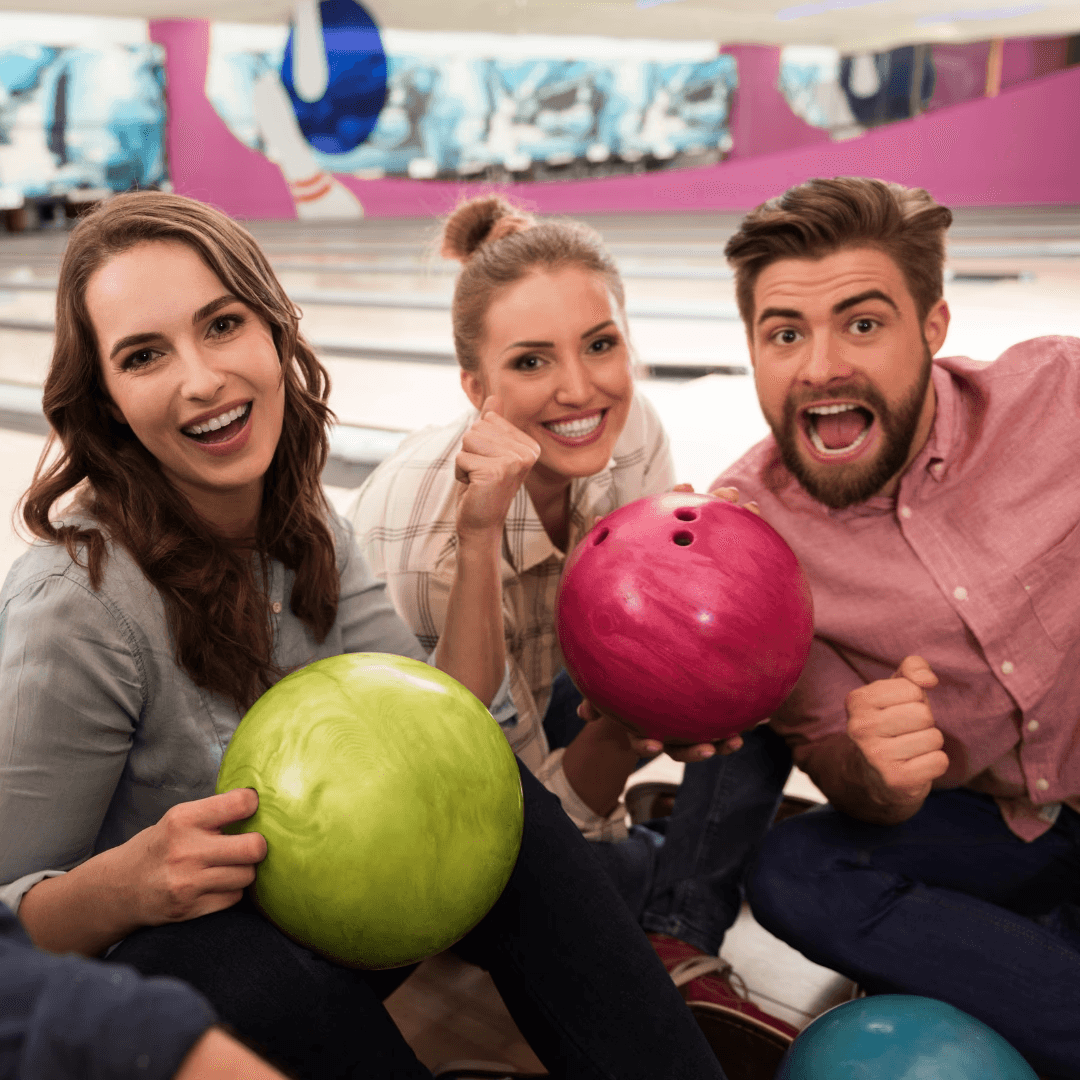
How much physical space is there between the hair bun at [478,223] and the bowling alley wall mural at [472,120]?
8928 millimetres

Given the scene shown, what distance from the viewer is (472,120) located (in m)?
11.0

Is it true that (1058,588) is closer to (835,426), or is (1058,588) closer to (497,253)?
(835,426)

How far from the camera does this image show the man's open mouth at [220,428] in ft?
3.76

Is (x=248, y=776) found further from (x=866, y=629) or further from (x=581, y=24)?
(x=581, y=24)

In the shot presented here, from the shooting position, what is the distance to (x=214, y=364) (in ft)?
3.71

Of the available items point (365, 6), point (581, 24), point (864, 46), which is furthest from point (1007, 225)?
point (365, 6)

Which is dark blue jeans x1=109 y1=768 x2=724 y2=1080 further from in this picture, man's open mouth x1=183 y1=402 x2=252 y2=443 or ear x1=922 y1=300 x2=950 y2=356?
ear x1=922 y1=300 x2=950 y2=356

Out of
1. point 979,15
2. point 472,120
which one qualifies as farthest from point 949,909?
point 472,120

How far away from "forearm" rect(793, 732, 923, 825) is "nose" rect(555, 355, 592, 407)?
0.55 m

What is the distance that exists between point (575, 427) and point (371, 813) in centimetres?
76

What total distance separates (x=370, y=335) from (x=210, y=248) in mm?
4746

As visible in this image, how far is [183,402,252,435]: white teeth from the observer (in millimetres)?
1144

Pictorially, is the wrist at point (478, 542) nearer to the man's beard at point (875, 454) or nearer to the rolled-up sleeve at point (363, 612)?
the rolled-up sleeve at point (363, 612)

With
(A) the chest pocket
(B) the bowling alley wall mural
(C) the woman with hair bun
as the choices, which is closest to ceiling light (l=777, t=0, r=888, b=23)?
(B) the bowling alley wall mural
